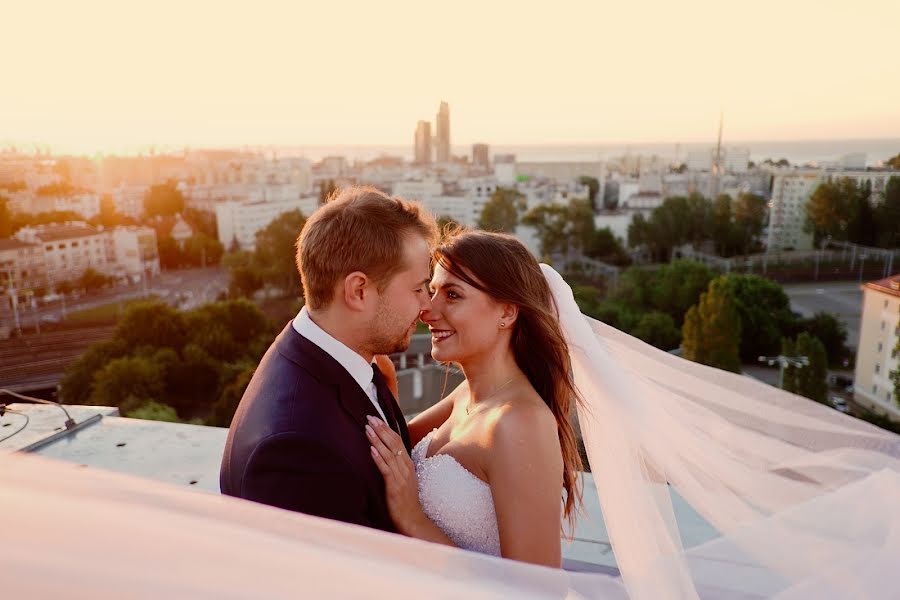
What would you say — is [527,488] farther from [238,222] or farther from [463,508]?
[238,222]

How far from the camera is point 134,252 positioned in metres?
25.6

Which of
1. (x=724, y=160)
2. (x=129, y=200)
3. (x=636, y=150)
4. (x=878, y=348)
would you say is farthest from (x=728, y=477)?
(x=636, y=150)

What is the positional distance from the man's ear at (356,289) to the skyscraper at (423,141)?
226ft

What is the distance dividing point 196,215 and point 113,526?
120ft

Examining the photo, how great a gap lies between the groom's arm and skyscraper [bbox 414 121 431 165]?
69.2 meters

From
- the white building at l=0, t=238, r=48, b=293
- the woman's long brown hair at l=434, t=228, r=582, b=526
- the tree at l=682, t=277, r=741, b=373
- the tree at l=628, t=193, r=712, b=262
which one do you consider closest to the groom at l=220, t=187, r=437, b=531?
the woman's long brown hair at l=434, t=228, r=582, b=526

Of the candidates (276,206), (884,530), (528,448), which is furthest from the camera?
(276,206)

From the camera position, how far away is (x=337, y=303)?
48.9 inches

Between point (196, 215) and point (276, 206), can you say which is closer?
point (196, 215)

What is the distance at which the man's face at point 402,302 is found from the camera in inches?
49.8

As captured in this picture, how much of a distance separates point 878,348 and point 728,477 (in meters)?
15.9

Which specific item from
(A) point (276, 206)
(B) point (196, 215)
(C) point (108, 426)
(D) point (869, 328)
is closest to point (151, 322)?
(C) point (108, 426)

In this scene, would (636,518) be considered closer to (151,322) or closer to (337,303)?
(337,303)

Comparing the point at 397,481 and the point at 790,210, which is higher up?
the point at 397,481
